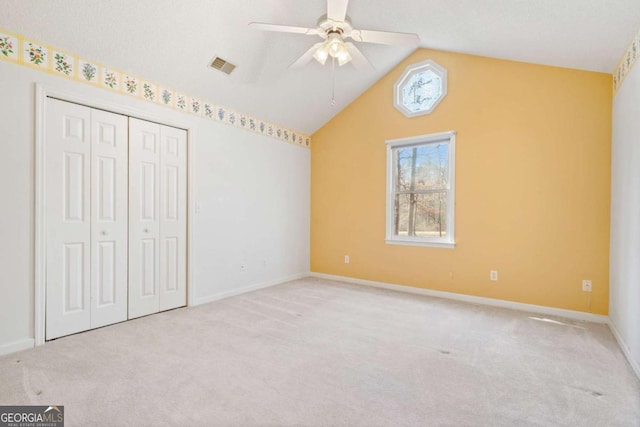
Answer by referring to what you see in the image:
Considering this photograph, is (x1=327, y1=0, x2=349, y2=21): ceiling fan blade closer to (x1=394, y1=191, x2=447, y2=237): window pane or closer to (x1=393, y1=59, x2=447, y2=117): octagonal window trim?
(x1=393, y1=59, x2=447, y2=117): octagonal window trim

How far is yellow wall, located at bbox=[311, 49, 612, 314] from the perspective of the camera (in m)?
3.19

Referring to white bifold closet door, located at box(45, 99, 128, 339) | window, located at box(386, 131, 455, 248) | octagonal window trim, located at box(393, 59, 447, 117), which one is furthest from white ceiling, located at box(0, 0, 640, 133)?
window, located at box(386, 131, 455, 248)

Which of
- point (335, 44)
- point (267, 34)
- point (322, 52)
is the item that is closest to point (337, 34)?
point (335, 44)

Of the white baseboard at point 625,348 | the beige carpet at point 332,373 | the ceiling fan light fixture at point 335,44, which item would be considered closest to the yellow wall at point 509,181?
the white baseboard at point 625,348

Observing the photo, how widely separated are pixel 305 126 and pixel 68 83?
3100mm

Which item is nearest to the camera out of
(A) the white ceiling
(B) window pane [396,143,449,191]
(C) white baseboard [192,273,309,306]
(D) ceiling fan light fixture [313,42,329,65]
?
(A) the white ceiling

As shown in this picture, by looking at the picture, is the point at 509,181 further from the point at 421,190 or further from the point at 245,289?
the point at 245,289

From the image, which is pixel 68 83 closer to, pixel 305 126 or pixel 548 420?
pixel 305 126

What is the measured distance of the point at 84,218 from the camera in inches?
111

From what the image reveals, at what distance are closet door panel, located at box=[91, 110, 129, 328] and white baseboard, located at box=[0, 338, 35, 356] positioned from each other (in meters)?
0.45

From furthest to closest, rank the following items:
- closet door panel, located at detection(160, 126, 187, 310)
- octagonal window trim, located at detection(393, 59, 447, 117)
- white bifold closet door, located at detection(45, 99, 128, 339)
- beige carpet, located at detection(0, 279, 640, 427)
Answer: octagonal window trim, located at detection(393, 59, 447, 117)
closet door panel, located at detection(160, 126, 187, 310)
white bifold closet door, located at detection(45, 99, 128, 339)
beige carpet, located at detection(0, 279, 640, 427)

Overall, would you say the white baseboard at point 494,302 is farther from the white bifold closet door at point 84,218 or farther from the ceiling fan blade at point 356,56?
the white bifold closet door at point 84,218

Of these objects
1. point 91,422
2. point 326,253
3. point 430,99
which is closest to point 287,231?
point 326,253

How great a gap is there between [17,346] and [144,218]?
1.41 metres
